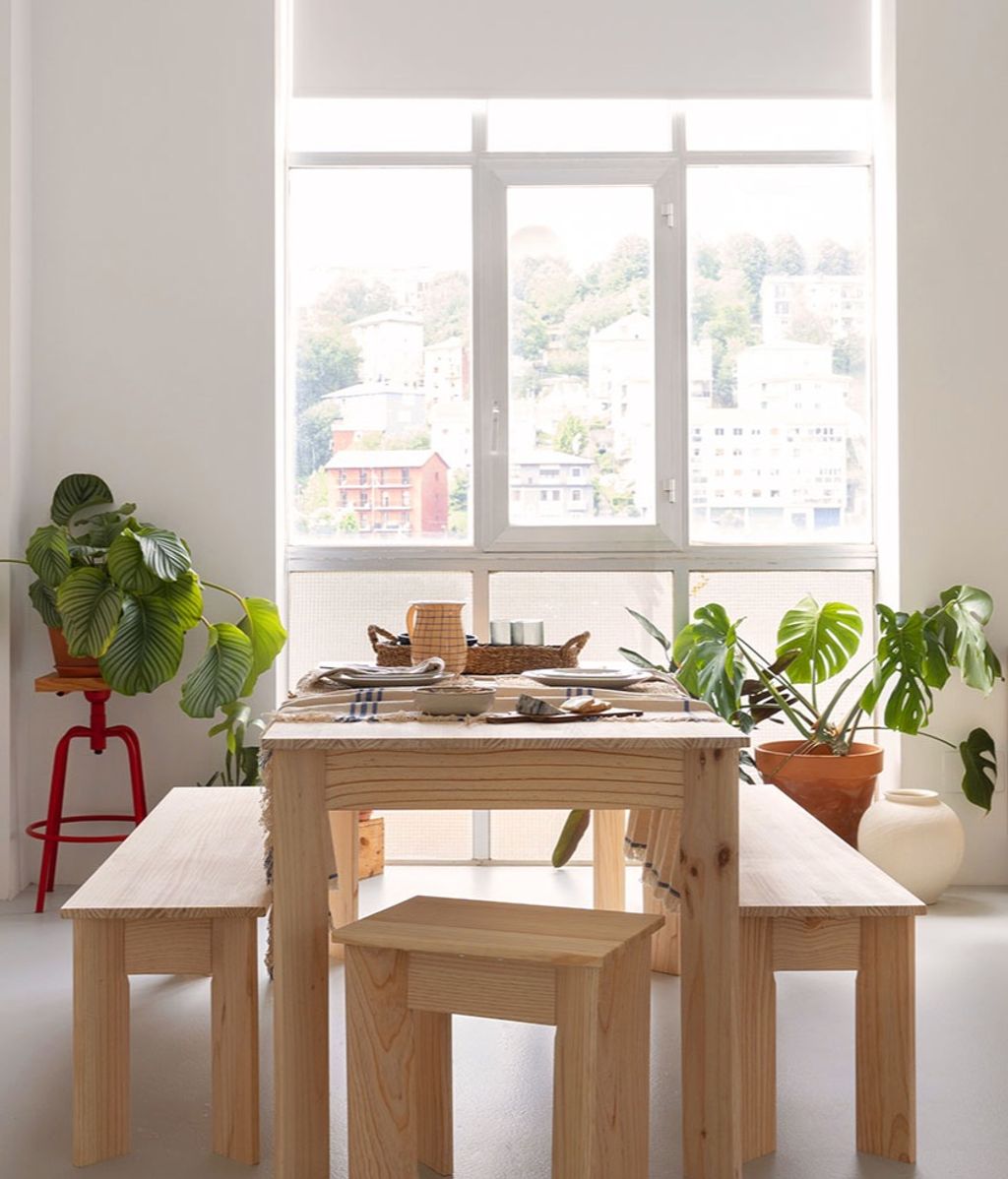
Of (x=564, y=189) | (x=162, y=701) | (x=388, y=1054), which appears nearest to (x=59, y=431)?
(x=162, y=701)

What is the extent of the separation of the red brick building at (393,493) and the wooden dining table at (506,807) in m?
2.36

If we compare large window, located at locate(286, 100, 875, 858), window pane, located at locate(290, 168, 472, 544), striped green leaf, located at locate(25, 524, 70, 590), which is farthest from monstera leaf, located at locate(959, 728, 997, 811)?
striped green leaf, located at locate(25, 524, 70, 590)

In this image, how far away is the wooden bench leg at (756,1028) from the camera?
2.26 m

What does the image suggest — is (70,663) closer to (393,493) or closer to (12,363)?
(12,363)

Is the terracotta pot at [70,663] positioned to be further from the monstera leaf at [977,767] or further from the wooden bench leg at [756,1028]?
the monstera leaf at [977,767]

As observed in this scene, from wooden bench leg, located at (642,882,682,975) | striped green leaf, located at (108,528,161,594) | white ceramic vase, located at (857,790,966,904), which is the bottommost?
wooden bench leg, located at (642,882,682,975)

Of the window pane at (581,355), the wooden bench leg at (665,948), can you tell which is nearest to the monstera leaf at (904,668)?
the window pane at (581,355)

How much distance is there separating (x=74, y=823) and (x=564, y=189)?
2.63 meters

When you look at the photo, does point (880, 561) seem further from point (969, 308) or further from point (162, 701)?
point (162, 701)

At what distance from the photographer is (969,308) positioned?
422 cm

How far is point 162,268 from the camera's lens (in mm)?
4215

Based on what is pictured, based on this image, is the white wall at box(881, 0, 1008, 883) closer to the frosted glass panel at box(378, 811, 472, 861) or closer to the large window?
the large window

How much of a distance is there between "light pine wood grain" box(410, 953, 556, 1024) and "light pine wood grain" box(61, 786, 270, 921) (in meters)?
0.41

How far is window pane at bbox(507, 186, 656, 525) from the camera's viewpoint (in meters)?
4.44
